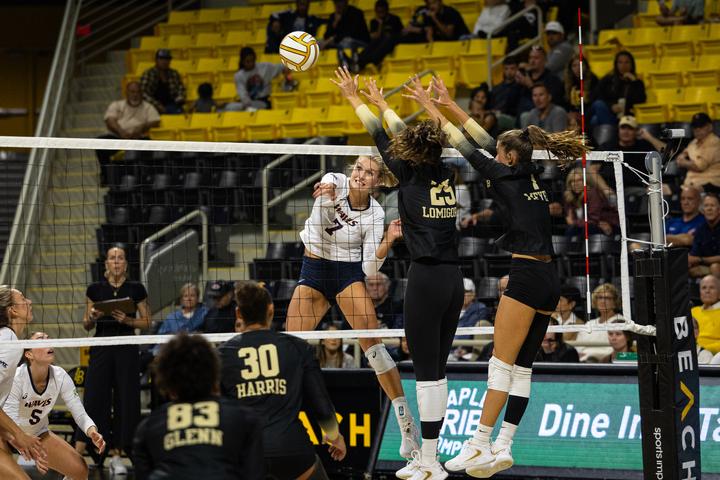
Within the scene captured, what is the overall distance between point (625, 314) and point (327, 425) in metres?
3.16

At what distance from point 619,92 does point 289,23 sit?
557 cm

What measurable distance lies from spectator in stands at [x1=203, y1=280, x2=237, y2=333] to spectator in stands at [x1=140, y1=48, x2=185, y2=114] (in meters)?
5.45

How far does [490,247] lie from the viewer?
13.6 metres

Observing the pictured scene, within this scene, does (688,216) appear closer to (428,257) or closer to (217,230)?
(428,257)

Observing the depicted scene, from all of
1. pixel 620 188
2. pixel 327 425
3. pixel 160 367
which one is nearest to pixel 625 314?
pixel 620 188

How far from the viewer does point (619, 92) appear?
14.4 metres

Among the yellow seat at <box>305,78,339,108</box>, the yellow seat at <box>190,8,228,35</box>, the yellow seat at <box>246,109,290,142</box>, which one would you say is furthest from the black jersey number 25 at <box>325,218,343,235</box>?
the yellow seat at <box>190,8,228,35</box>

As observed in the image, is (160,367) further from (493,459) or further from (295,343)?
(493,459)

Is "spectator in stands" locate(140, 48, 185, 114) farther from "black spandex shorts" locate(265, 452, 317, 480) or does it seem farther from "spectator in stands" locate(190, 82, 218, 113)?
"black spandex shorts" locate(265, 452, 317, 480)

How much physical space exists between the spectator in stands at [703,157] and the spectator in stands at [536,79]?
6.96 feet

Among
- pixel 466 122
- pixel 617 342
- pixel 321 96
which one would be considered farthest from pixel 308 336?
pixel 321 96

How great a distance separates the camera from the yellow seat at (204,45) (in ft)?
61.5

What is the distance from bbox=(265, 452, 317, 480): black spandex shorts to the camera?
21.4 ft

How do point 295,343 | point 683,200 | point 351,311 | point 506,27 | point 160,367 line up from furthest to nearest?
point 506,27 < point 683,200 < point 351,311 < point 295,343 < point 160,367
